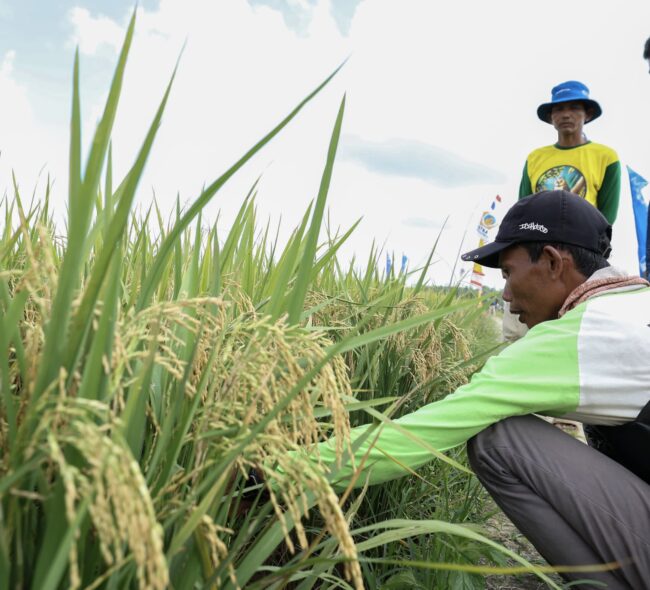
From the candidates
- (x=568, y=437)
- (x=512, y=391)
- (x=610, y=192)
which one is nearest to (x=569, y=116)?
(x=610, y=192)

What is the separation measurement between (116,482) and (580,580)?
1558 mm

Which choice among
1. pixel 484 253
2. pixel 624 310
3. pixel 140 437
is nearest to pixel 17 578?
pixel 140 437

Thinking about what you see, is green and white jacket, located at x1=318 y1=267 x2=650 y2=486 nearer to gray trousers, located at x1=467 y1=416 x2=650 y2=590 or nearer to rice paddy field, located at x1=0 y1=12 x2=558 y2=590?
gray trousers, located at x1=467 y1=416 x2=650 y2=590

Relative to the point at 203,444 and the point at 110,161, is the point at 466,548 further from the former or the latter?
the point at 110,161

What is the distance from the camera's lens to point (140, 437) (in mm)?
885

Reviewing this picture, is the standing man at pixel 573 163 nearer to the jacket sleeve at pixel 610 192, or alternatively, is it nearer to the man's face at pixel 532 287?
the jacket sleeve at pixel 610 192

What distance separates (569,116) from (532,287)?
2.71 meters

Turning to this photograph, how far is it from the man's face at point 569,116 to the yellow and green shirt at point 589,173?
0.46ft

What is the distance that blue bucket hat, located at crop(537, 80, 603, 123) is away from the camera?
13.6 ft

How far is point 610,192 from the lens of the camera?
13.4 feet

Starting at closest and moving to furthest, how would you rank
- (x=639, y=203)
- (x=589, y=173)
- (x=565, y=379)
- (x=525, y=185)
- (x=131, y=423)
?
1. (x=131, y=423)
2. (x=565, y=379)
3. (x=589, y=173)
4. (x=525, y=185)
5. (x=639, y=203)

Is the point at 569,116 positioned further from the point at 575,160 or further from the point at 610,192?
the point at 610,192

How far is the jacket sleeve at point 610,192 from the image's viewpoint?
13.3 feet

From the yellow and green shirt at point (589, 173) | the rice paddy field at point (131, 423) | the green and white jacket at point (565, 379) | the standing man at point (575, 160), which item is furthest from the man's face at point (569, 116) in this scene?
the rice paddy field at point (131, 423)
